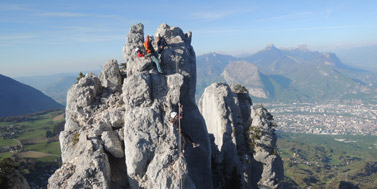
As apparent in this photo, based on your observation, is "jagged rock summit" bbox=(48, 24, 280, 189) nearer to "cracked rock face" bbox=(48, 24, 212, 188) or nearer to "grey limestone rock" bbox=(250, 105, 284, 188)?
"cracked rock face" bbox=(48, 24, 212, 188)

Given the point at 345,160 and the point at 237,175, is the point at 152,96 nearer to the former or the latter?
the point at 237,175

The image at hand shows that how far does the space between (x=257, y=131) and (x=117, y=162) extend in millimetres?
25678

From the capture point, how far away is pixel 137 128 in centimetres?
1841

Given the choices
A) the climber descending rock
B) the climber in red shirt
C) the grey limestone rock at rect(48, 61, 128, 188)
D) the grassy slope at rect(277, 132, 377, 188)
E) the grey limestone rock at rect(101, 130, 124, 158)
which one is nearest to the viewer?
the grey limestone rock at rect(48, 61, 128, 188)

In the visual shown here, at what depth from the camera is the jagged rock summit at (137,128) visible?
56.7 feet

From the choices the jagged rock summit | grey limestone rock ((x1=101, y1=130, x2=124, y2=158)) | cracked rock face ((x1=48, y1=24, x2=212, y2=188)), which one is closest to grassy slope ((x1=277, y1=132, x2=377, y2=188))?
the jagged rock summit

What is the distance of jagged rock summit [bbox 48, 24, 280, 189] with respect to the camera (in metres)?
17.3

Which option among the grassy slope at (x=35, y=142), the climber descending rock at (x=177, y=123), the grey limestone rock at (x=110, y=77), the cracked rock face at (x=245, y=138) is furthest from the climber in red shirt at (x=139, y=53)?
the grassy slope at (x=35, y=142)

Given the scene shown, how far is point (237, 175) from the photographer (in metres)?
31.7

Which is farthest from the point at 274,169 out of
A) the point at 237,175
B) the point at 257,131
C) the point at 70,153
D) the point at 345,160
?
the point at 345,160

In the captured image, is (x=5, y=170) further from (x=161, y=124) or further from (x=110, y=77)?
(x=161, y=124)

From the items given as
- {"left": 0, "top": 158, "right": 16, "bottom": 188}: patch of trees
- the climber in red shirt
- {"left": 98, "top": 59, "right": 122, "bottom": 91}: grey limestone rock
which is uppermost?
the climber in red shirt

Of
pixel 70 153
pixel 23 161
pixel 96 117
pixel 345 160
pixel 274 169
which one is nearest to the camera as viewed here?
pixel 70 153

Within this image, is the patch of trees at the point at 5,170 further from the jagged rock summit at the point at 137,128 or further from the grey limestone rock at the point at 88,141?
the jagged rock summit at the point at 137,128
